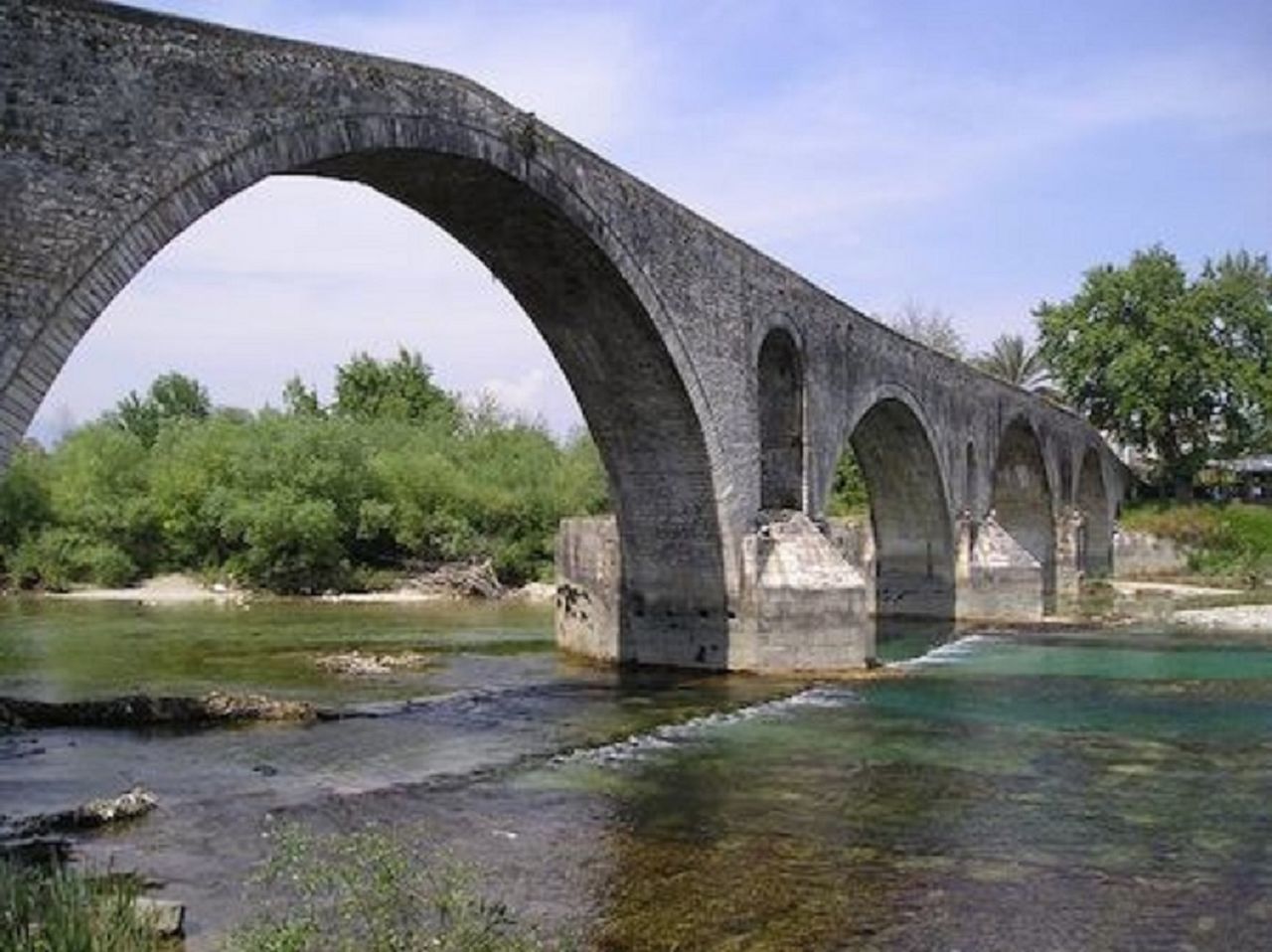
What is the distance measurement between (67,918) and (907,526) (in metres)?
35.7

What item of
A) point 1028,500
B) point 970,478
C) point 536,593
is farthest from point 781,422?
point 1028,500

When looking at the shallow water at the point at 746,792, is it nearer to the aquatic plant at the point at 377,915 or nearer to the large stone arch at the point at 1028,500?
the aquatic plant at the point at 377,915

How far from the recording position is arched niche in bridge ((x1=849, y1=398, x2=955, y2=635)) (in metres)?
40.0

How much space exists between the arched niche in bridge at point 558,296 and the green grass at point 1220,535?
37652 millimetres

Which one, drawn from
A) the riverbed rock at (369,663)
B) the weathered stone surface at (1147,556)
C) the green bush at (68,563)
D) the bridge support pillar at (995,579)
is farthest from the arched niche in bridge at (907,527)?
the green bush at (68,563)

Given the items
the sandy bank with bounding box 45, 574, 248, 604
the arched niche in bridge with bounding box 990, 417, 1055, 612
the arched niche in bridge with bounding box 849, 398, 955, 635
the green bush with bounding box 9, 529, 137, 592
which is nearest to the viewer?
the arched niche in bridge with bounding box 849, 398, 955, 635

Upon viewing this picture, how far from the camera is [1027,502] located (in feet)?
179

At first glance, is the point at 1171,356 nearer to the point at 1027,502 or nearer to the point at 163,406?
the point at 1027,502

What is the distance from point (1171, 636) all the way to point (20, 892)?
104 ft

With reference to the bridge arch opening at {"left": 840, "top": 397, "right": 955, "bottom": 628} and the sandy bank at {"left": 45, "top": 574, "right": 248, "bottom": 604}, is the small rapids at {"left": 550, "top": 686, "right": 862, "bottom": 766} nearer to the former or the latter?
the bridge arch opening at {"left": 840, "top": 397, "right": 955, "bottom": 628}

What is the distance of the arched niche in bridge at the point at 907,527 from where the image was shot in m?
40.0

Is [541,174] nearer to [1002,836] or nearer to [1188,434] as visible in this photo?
[1002,836]

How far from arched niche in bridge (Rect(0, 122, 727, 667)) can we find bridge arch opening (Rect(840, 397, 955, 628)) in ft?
48.7

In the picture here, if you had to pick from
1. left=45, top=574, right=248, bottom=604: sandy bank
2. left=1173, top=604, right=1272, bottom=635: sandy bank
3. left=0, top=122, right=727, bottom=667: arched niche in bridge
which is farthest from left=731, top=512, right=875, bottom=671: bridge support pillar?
left=45, top=574, right=248, bottom=604: sandy bank
